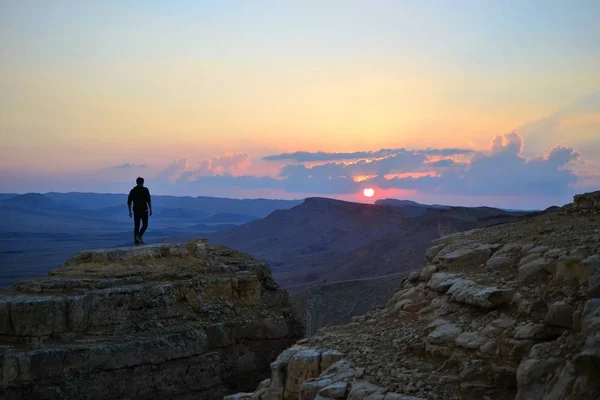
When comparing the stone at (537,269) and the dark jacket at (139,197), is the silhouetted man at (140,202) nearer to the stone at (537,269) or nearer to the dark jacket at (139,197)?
the dark jacket at (139,197)

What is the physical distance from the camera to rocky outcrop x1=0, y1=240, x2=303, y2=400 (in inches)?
456

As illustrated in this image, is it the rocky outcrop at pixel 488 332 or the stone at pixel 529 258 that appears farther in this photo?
the stone at pixel 529 258

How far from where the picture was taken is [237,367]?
44.8 feet

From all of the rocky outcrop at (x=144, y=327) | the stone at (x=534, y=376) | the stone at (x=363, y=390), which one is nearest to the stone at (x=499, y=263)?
the stone at (x=534, y=376)

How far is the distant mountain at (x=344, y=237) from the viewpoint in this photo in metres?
42.3

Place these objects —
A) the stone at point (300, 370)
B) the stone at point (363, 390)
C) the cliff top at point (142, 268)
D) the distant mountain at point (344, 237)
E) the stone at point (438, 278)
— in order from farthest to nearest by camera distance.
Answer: the distant mountain at point (344, 237), the cliff top at point (142, 268), the stone at point (438, 278), the stone at point (300, 370), the stone at point (363, 390)

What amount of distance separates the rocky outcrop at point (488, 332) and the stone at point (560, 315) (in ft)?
0.03

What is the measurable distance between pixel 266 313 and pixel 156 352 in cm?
300

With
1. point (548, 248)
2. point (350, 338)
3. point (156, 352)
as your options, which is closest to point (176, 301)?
point (156, 352)

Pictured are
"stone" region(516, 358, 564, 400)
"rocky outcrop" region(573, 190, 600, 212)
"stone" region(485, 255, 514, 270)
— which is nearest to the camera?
"stone" region(516, 358, 564, 400)

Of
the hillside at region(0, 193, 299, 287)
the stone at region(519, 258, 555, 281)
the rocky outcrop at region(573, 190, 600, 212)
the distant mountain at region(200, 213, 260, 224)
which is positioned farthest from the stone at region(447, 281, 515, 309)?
the distant mountain at region(200, 213, 260, 224)

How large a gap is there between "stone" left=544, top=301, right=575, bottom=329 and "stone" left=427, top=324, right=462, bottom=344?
1219 millimetres

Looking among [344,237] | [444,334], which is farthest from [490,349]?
[344,237]

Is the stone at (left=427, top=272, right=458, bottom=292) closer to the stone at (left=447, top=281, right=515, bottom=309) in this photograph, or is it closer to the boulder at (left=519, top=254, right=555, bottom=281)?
the stone at (left=447, top=281, right=515, bottom=309)
